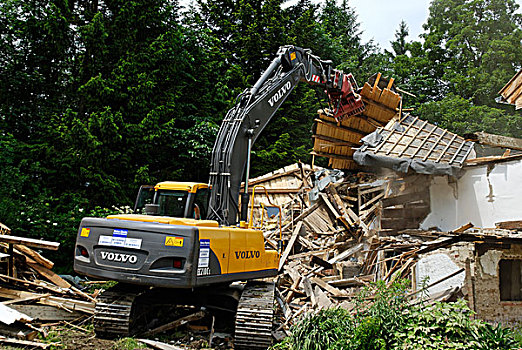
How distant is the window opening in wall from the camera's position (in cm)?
752

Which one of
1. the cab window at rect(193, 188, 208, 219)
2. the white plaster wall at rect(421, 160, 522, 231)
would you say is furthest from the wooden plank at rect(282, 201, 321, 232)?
the cab window at rect(193, 188, 208, 219)

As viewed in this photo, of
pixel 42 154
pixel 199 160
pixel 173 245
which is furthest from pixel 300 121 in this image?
pixel 173 245

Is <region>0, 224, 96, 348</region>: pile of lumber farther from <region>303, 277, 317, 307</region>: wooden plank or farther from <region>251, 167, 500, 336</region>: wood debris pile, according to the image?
<region>303, 277, 317, 307</region>: wooden plank

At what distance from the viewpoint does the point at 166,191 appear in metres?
7.23

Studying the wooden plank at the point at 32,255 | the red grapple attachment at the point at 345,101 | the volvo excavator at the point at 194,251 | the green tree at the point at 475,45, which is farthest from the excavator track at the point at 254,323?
the green tree at the point at 475,45

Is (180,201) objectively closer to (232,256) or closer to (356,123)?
(232,256)

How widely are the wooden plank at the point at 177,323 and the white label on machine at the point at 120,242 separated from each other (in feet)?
5.62

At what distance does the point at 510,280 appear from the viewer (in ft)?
24.8

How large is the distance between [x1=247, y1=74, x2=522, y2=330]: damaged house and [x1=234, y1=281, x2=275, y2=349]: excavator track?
1.79 m

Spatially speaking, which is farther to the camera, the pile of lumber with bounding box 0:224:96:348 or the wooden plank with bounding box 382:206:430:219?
the wooden plank with bounding box 382:206:430:219

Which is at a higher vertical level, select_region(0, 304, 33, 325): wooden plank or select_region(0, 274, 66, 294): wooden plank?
select_region(0, 274, 66, 294): wooden plank

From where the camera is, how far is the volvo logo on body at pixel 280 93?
8817 mm

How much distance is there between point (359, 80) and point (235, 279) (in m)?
25.4

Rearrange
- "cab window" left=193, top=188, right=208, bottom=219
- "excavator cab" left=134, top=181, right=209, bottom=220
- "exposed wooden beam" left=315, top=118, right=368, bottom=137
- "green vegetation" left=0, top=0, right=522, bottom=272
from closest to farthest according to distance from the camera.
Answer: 1. "excavator cab" left=134, top=181, right=209, bottom=220
2. "cab window" left=193, top=188, right=208, bottom=219
3. "exposed wooden beam" left=315, top=118, right=368, bottom=137
4. "green vegetation" left=0, top=0, right=522, bottom=272
